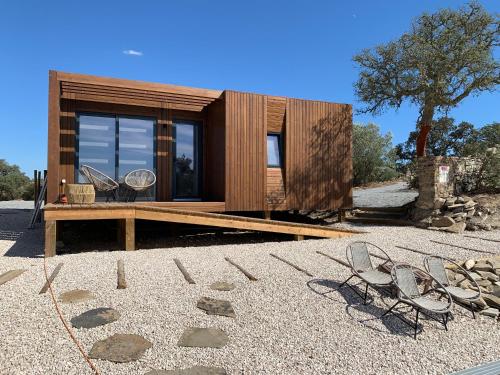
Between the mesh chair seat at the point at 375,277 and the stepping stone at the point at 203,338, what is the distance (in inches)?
76.9

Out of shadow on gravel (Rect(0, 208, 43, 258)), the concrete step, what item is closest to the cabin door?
shadow on gravel (Rect(0, 208, 43, 258))

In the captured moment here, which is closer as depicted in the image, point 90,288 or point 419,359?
point 419,359

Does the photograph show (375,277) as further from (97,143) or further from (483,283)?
(97,143)

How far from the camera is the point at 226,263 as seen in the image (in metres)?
5.85

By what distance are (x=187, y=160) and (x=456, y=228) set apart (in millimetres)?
7126

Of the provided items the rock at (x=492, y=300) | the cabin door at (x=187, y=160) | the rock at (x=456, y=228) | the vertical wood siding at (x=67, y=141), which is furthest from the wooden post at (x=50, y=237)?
the rock at (x=456, y=228)

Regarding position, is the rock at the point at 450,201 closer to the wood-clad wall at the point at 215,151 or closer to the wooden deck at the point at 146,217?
the wooden deck at the point at 146,217

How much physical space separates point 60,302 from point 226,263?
261 centimetres

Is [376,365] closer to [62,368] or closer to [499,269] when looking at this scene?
[62,368]

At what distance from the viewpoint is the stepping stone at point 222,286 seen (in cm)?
448

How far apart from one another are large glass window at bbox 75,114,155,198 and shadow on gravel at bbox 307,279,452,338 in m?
5.59

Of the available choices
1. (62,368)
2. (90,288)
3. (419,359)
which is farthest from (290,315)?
(90,288)

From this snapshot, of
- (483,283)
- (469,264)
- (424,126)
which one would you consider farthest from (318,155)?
(483,283)

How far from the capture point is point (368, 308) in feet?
13.2
